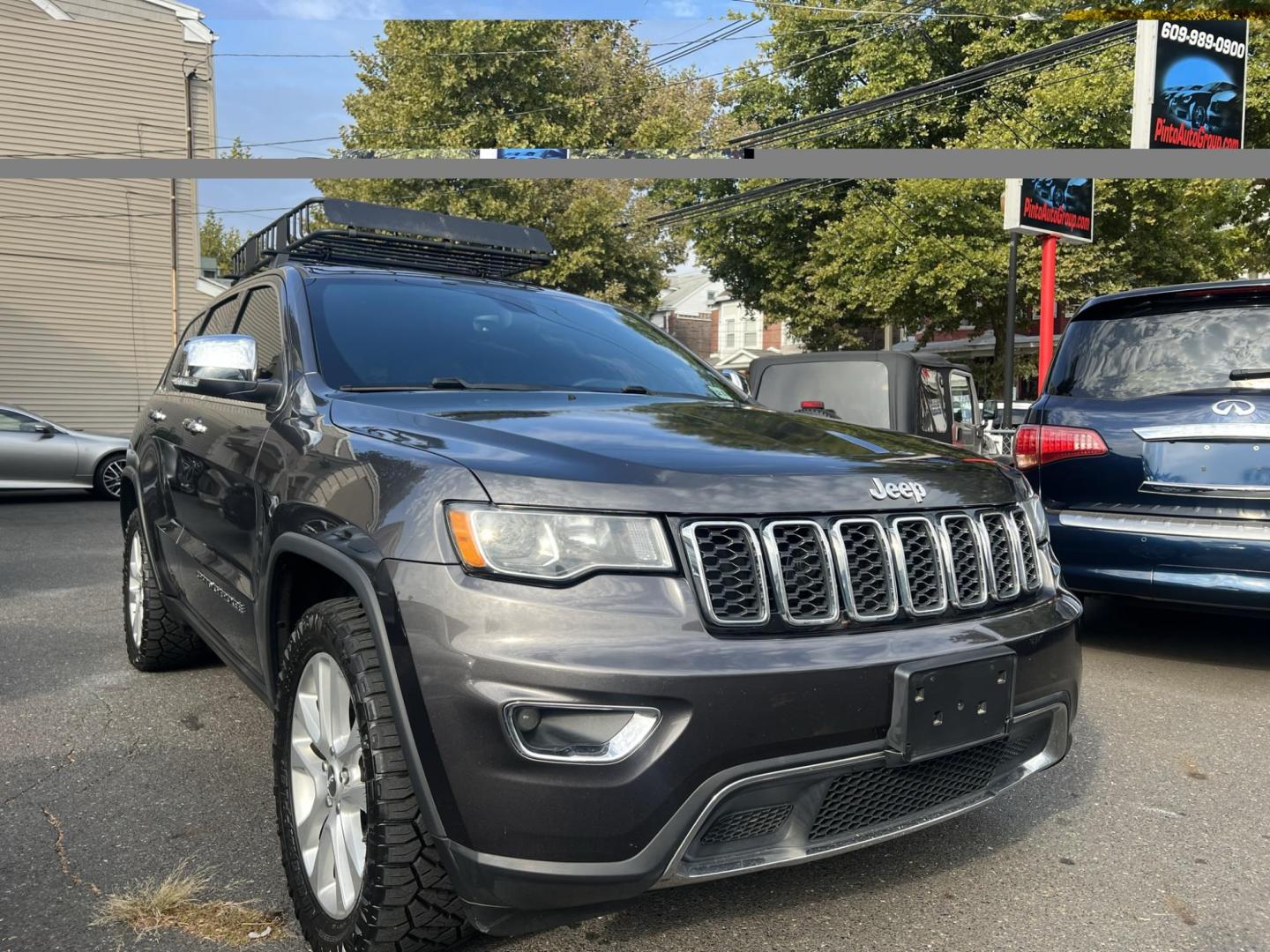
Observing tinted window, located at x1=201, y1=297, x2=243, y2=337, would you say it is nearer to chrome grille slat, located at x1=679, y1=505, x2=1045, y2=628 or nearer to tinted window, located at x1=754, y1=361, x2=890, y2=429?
chrome grille slat, located at x1=679, y1=505, x2=1045, y2=628

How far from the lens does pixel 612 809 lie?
2027mm

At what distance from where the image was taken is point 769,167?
25.6 metres

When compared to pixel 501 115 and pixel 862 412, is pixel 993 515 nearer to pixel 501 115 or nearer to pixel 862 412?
pixel 862 412

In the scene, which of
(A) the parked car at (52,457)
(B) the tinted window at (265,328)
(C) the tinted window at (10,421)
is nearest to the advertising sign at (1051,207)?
(A) the parked car at (52,457)

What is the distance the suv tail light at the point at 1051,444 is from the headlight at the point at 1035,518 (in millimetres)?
2239

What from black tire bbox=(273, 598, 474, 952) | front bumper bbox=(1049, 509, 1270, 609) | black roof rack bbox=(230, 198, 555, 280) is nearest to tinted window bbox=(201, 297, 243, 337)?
black roof rack bbox=(230, 198, 555, 280)

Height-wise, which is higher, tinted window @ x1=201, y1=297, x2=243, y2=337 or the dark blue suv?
tinted window @ x1=201, y1=297, x2=243, y2=337

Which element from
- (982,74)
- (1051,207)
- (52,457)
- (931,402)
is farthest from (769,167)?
(52,457)

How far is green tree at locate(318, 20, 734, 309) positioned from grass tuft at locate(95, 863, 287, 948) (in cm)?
2343

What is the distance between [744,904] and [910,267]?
22.4 m

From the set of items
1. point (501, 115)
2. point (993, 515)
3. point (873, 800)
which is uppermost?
point (501, 115)

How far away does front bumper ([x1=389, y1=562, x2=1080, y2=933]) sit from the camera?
6.66 ft

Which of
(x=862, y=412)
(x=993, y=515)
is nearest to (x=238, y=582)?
(x=993, y=515)

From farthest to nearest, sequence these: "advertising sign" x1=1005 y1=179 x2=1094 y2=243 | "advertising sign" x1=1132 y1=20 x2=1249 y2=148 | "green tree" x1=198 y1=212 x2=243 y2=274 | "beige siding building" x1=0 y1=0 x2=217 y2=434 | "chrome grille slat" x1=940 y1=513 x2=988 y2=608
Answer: "green tree" x1=198 y1=212 x2=243 y2=274 → "beige siding building" x1=0 y1=0 x2=217 y2=434 → "advertising sign" x1=1005 y1=179 x2=1094 y2=243 → "advertising sign" x1=1132 y1=20 x2=1249 y2=148 → "chrome grille slat" x1=940 y1=513 x2=988 y2=608
